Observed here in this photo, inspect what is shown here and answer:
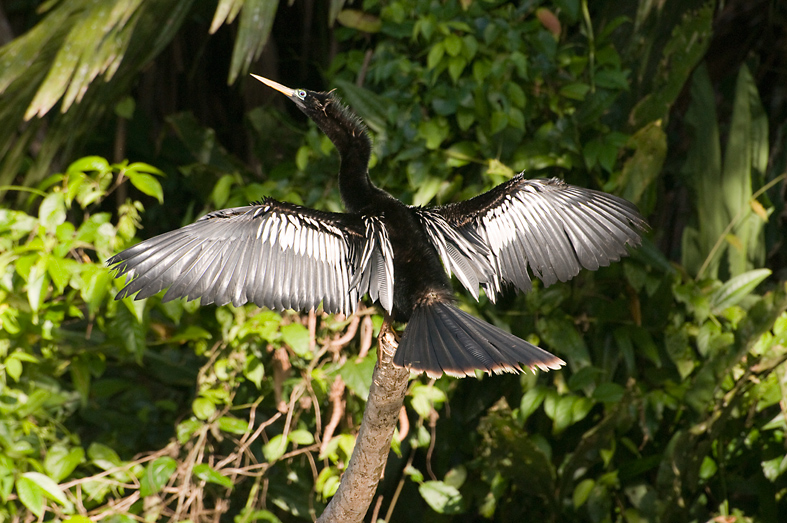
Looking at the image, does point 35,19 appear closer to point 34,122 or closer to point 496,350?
point 34,122

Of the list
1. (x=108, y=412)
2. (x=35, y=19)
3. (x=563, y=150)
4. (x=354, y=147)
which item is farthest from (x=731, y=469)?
(x=35, y=19)

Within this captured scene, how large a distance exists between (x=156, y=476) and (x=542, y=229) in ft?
3.84

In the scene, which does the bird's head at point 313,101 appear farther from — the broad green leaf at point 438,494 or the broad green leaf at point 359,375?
the broad green leaf at point 438,494

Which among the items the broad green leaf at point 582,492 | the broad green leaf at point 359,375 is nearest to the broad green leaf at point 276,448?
the broad green leaf at point 359,375

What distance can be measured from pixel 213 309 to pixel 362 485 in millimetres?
1084

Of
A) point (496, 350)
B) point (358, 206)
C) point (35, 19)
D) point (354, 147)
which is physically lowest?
point (496, 350)

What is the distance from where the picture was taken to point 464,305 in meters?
2.36

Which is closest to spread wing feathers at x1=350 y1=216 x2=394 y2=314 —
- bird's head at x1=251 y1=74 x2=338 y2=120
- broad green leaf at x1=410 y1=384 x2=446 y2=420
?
bird's head at x1=251 y1=74 x2=338 y2=120

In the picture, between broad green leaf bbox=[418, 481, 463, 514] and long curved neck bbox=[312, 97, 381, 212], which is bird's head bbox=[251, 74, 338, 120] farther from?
broad green leaf bbox=[418, 481, 463, 514]

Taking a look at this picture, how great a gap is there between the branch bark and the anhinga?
0.28 ft

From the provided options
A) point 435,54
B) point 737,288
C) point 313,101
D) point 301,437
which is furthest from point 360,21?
point 737,288

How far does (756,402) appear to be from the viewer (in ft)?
7.93

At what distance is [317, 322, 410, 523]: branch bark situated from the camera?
147 cm

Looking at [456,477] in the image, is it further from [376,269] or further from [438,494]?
[376,269]
